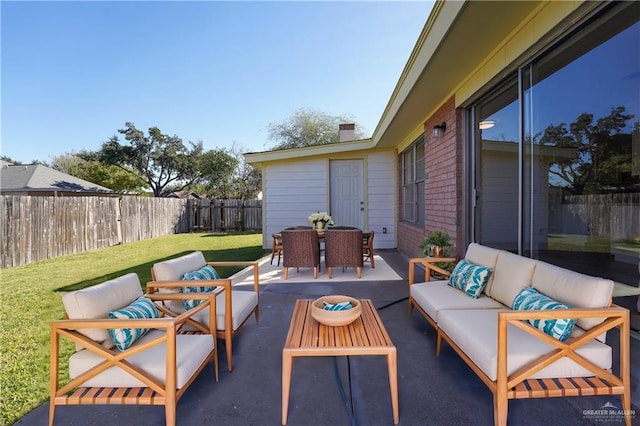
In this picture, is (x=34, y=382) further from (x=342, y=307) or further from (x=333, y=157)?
(x=333, y=157)

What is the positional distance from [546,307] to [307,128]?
66.3ft

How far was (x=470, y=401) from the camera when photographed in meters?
1.88

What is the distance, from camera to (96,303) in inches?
70.6

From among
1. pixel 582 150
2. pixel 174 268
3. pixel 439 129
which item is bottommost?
pixel 174 268

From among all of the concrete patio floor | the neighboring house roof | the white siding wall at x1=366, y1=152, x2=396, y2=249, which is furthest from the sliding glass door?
the neighboring house roof

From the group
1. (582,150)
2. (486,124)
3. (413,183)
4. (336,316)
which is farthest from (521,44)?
(413,183)

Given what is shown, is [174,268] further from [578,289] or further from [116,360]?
[578,289]

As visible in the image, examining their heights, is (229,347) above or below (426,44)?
below

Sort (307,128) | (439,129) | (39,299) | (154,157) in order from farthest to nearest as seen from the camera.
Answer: (307,128)
(154,157)
(439,129)
(39,299)

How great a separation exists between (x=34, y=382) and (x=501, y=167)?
15.7ft

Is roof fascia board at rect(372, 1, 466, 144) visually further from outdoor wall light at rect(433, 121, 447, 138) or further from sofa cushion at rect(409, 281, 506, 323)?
sofa cushion at rect(409, 281, 506, 323)

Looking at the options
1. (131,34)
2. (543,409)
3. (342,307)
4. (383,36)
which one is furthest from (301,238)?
(131,34)

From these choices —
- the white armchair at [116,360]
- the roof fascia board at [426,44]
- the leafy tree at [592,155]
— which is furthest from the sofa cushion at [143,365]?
the leafy tree at [592,155]

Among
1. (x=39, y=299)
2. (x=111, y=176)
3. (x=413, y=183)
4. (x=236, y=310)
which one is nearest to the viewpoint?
(x=236, y=310)
